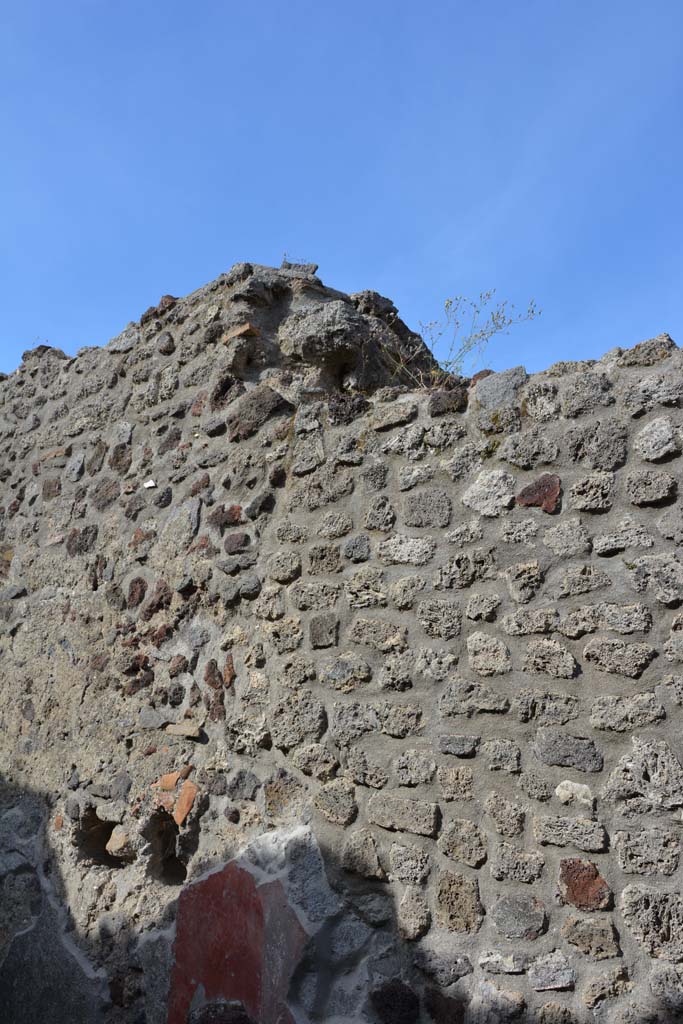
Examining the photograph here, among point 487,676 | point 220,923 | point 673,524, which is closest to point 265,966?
point 220,923

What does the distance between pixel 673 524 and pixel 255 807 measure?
1618mm

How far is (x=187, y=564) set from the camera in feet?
11.4

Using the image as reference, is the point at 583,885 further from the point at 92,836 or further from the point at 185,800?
the point at 92,836

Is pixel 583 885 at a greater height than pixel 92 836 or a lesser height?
lesser

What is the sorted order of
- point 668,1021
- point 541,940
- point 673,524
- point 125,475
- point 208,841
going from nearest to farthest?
1. point 668,1021
2. point 541,940
3. point 673,524
4. point 208,841
5. point 125,475

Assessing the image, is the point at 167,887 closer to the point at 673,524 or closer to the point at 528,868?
the point at 528,868

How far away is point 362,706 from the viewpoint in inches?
108

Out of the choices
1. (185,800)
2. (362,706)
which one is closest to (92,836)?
(185,800)

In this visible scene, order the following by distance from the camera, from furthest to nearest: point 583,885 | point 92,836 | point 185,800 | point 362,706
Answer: point 92,836
point 185,800
point 362,706
point 583,885

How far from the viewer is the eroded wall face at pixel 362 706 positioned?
230cm

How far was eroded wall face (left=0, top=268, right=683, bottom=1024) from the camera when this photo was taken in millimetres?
2301

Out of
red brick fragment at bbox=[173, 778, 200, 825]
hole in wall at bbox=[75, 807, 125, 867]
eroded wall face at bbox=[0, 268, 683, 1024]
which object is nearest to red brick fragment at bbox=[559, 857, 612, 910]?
eroded wall face at bbox=[0, 268, 683, 1024]

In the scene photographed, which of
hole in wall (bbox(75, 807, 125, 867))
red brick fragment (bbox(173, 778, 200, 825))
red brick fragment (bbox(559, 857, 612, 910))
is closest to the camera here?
red brick fragment (bbox(559, 857, 612, 910))

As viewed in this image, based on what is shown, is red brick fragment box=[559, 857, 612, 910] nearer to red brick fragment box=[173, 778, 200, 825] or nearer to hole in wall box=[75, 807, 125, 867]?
red brick fragment box=[173, 778, 200, 825]
